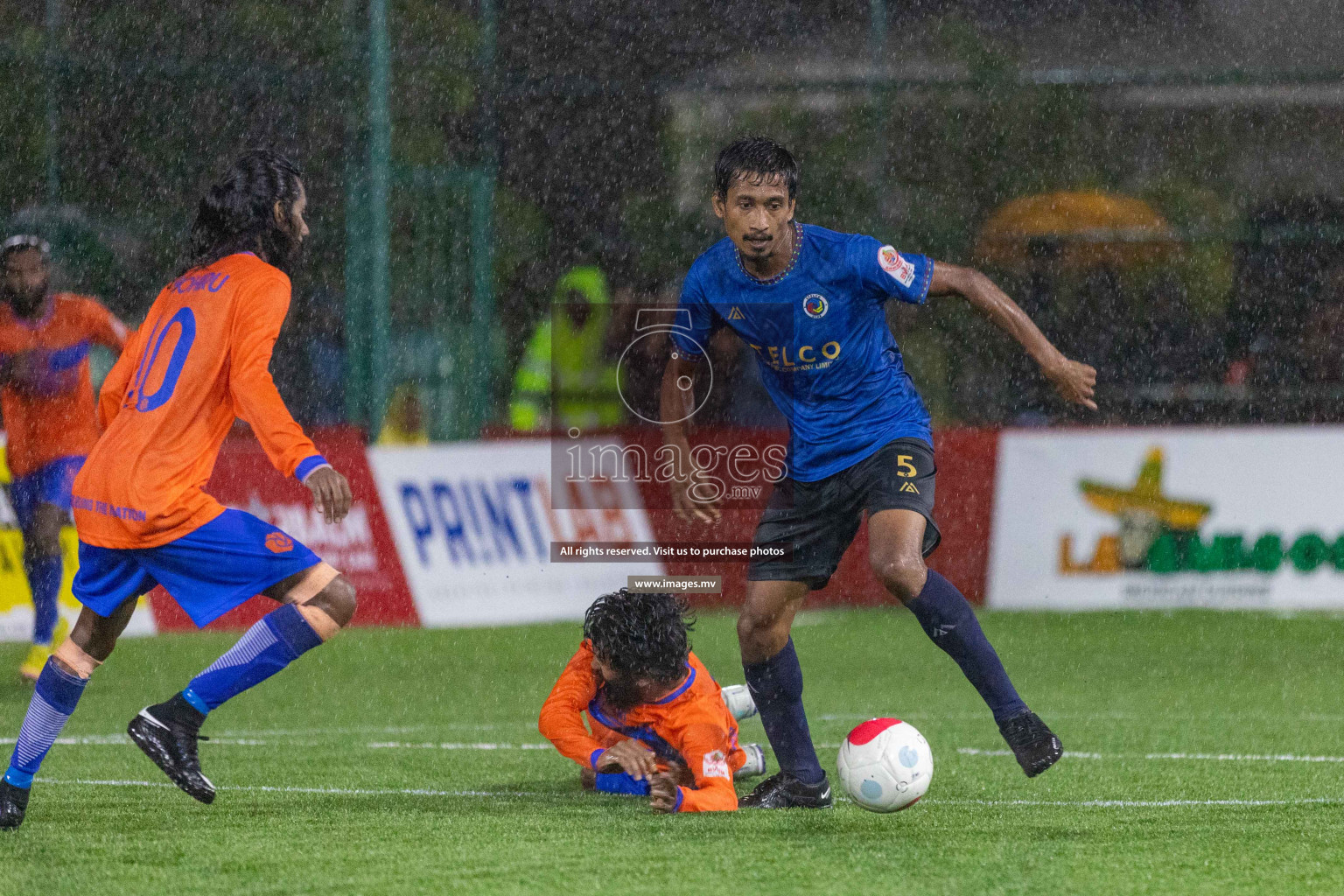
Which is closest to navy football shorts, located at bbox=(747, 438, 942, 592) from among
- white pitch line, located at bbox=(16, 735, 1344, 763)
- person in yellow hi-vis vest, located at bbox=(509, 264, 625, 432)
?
white pitch line, located at bbox=(16, 735, 1344, 763)

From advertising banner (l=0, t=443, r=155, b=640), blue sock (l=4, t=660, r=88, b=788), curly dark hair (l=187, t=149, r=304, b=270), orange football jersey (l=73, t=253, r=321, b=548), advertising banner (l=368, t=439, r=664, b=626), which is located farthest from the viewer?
advertising banner (l=368, t=439, r=664, b=626)

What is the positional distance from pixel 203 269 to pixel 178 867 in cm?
161

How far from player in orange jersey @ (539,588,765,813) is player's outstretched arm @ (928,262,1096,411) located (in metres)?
1.24

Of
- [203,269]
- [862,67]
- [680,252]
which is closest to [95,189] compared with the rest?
[680,252]

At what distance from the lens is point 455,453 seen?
436 inches

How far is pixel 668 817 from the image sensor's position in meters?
4.93

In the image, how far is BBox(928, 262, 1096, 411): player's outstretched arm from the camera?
4.88 meters

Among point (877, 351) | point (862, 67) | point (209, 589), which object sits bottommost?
point (209, 589)

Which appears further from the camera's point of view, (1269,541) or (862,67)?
(862,67)

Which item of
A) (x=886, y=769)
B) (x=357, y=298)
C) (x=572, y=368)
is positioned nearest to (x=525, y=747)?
(x=886, y=769)

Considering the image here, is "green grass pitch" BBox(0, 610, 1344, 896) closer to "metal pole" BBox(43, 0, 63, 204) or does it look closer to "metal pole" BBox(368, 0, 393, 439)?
"metal pole" BBox(368, 0, 393, 439)

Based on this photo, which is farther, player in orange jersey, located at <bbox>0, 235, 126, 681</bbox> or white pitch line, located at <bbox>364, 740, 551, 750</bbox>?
player in orange jersey, located at <bbox>0, 235, 126, 681</bbox>

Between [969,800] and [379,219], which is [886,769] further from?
[379,219]

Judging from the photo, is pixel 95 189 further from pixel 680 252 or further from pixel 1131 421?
pixel 1131 421
